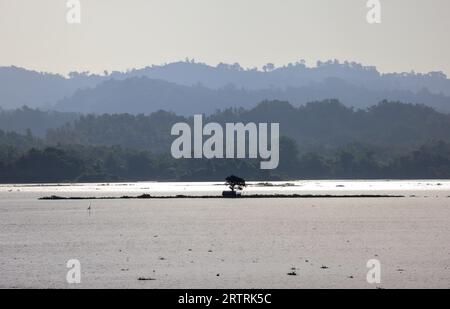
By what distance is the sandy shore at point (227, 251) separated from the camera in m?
Result: 70.9

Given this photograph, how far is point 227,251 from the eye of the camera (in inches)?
3829

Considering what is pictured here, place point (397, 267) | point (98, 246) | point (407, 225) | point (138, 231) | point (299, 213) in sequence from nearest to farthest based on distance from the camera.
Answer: point (397, 267), point (98, 246), point (138, 231), point (407, 225), point (299, 213)

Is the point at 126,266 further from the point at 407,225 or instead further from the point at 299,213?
the point at 299,213

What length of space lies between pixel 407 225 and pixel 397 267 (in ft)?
221

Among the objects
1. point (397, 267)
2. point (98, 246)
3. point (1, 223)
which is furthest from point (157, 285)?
point (1, 223)

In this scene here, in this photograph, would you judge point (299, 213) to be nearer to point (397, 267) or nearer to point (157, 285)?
point (397, 267)

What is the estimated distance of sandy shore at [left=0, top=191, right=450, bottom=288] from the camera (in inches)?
2793

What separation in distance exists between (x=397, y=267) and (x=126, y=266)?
79.9 ft
